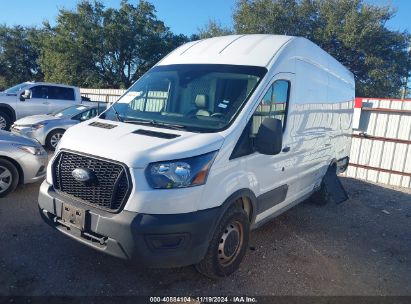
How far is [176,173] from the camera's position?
2781 mm

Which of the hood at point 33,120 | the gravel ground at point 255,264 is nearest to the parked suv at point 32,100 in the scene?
the hood at point 33,120

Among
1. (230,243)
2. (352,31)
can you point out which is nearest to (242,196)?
(230,243)

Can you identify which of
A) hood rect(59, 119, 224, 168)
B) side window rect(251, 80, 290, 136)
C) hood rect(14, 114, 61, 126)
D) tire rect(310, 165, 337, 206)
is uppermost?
side window rect(251, 80, 290, 136)

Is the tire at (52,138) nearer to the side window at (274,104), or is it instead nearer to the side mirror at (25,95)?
the side mirror at (25,95)

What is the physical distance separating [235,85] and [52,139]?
720 centimetres

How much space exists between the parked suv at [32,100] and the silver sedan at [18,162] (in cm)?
657

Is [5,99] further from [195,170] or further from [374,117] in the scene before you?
[374,117]

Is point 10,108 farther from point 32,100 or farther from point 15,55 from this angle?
point 15,55

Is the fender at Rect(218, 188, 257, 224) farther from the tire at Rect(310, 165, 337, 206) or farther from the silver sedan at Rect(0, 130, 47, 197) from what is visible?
the silver sedan at Rect(0, 130, 47, 197)

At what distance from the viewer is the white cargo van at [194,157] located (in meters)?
2.78

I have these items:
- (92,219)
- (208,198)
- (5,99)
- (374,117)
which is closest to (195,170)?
(208,198)

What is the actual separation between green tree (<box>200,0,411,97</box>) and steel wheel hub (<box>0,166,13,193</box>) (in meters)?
23.0

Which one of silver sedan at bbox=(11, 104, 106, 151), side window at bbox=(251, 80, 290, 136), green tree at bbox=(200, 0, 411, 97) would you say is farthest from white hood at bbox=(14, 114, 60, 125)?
green tree at bbox=(200, 0, 411, 97)

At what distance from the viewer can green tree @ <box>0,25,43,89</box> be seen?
3869cm
